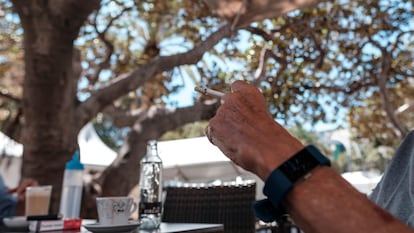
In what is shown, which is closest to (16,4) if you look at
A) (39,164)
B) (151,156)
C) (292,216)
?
(39,164)

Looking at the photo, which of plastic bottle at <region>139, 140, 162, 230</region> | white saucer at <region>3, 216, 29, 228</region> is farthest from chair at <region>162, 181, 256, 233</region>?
white saucer at <region>3, 216, 29, 228</region>

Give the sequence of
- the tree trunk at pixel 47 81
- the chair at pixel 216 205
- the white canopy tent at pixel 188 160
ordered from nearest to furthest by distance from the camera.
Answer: the chair at pixel 216 205, the tree trunk at pixel 47 81, the white canopy tent at pixel 188 160

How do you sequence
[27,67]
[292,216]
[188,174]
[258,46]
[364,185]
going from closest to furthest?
[292,216] → [27,67] → [258,46] → [364,185] → [188,174]

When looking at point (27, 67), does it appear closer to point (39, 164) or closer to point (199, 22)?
point (39, 164)

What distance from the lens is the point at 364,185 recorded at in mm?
7148

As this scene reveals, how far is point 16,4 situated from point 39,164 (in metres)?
1.10

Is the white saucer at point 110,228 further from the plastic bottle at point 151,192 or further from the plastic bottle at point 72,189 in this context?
the plastic bottle at point 72,189

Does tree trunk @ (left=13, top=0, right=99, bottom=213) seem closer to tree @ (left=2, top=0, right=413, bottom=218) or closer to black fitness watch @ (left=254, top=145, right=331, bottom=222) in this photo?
tree @ (left=2, top=0, right=413, bottom=218)

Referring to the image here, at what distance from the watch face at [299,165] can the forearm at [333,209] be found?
0.04ft

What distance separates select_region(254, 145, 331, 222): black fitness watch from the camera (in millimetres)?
667

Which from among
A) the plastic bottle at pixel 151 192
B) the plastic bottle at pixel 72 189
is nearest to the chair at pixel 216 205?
the plastic bottle at pixel 151 192

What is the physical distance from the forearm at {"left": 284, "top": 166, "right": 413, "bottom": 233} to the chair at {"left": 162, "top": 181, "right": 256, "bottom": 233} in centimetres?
156

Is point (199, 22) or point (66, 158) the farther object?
point (199, 22)

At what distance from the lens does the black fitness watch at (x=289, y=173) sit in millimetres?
667
